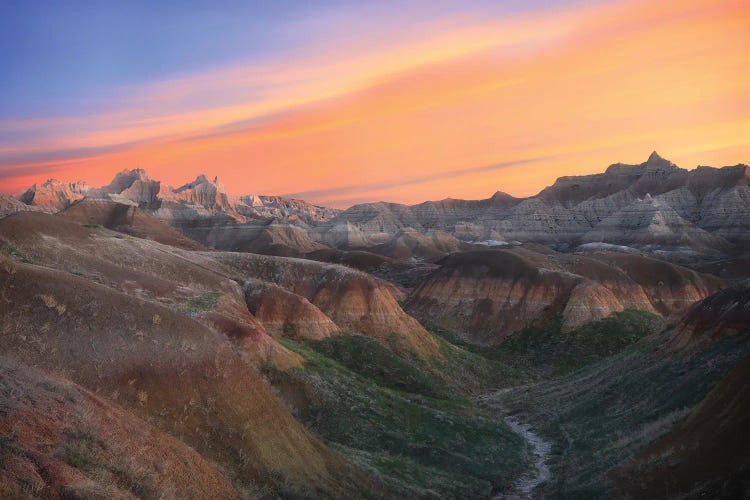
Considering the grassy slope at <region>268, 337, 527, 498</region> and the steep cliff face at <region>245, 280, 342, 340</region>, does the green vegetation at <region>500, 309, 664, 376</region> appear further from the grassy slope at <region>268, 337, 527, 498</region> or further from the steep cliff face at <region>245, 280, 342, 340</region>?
the steep cliff face at <region>245, 280, 342, 340</region>

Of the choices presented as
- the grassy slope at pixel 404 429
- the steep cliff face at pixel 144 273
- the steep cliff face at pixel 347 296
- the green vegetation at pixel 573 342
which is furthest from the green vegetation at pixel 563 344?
the steep cliff face at pixel 144 273

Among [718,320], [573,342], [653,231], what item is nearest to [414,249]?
[653,231]

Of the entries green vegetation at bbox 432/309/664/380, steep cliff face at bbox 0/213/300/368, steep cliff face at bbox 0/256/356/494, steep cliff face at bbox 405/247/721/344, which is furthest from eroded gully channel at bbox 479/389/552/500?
steep cliff face at bbox 405/247/721/344

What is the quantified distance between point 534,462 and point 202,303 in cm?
2151

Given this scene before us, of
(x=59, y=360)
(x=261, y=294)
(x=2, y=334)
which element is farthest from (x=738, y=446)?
(x=261, y=294)

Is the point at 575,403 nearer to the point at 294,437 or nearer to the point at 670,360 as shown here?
the point at 670,360

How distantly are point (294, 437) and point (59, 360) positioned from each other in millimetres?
8191

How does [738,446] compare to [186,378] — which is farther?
[186,378]

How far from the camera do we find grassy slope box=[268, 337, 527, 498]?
2816 cm

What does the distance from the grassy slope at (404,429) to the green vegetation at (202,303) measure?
228 inches

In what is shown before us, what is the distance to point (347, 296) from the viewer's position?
203 ft

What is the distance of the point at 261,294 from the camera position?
51.2 metres

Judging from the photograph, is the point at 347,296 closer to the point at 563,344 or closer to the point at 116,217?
the point at 563,344

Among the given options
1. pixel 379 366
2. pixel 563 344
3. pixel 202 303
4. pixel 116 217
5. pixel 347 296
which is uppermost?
pixel 116 217
